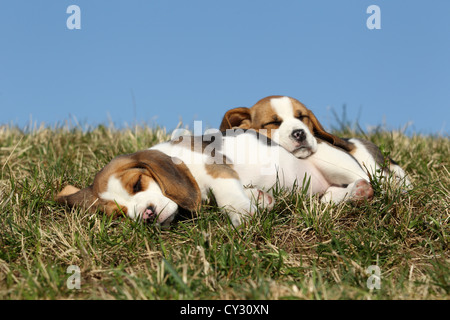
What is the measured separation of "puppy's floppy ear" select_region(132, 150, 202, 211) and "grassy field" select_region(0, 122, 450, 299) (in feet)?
0.65

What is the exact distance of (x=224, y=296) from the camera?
122 inches

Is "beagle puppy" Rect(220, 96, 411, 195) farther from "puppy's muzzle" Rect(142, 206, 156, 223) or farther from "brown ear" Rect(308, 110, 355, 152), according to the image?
"puppy's muzzle" Rect(142, 206, 156, 223)

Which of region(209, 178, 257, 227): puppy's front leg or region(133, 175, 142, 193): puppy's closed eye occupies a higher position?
region(133, 175, 142, 193): puppy's closed eye

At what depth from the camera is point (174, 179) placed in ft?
13.6

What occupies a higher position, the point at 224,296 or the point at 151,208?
the point at 151,208

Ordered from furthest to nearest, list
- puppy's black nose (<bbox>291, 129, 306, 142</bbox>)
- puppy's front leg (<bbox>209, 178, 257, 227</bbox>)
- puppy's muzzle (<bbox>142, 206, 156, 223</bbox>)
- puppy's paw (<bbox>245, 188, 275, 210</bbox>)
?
puppy's black nose (<bbox>291, 129, 306, 142</bbox>), puppy's paw (<bbox>245, 188, 275, 210</bbox>), puppy's front leg (<bbox>209, 178, 257, 227</bbox>), puppy's muzzle (<bbox>142, 206, 156, 223</bbox>)

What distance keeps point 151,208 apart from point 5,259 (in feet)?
3.85

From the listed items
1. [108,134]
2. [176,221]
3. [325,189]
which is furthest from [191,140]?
[108,134]

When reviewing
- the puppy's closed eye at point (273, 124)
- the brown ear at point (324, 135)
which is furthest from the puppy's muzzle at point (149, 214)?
the brown ear at point (324, 135)

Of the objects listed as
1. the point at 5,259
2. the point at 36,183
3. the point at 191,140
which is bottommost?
the point at 5,259

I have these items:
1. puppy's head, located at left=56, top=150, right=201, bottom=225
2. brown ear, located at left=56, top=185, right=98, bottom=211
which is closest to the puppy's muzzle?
puppy's head, located at left=56, top=150, right=201, bottom=225

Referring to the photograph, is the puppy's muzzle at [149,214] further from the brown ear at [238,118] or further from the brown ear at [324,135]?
the brown ear at [324,135]

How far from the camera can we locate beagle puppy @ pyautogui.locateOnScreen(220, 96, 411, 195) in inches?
206
